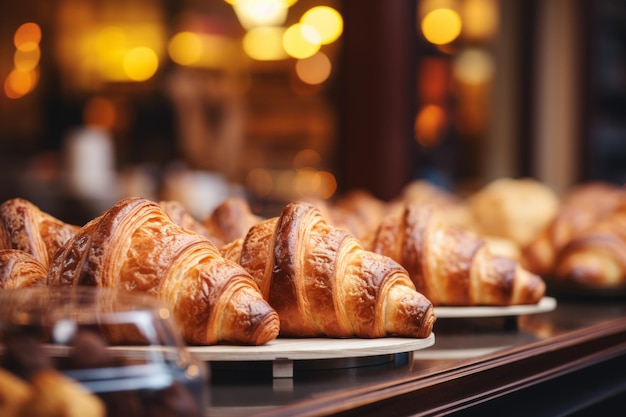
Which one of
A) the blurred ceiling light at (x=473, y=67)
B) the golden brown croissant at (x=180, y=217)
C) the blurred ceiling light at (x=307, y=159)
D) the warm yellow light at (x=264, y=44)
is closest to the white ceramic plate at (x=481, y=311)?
the golden brown croissant at (x=180, y=217)

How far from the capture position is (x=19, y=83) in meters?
10.2

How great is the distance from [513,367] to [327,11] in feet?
28.1

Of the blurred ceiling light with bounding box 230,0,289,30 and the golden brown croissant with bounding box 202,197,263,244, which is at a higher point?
the blurred ceiling light with bounding box 230,0,289,30

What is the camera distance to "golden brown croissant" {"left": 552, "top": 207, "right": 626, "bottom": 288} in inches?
98.6

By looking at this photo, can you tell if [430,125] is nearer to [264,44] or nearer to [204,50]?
[264,44]

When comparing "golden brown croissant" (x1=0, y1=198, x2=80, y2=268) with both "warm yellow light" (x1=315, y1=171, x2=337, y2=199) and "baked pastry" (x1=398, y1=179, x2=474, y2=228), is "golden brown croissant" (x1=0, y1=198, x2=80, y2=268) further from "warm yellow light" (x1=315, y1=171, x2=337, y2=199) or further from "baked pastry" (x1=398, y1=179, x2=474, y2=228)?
"warm yellow light" (x1=315, y1=171, x2=337, y2=199)

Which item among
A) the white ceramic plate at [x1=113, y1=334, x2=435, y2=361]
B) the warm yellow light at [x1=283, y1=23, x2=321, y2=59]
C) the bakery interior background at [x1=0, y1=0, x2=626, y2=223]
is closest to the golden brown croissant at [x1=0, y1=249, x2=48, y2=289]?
the white ceramic plate at [x1=113, y1=334, x2=435, y2=361]

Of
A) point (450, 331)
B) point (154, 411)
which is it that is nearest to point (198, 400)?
point (154, 411)

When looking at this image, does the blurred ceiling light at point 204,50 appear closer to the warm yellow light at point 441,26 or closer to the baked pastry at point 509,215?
the warm yellow light at point 441,26

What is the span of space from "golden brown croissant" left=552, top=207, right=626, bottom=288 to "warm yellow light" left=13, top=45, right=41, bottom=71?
28.1ft

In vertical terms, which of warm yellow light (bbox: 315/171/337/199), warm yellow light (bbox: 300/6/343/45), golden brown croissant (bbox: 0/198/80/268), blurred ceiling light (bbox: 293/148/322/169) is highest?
warm yellow light (bbox: 300/6/343/45)

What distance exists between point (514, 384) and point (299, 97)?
960cm

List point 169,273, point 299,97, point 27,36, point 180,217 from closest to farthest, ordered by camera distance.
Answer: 1. point 169,273
2. point 180,217
3. point 27,36
4. point 299,97

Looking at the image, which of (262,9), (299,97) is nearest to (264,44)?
(299,97)
